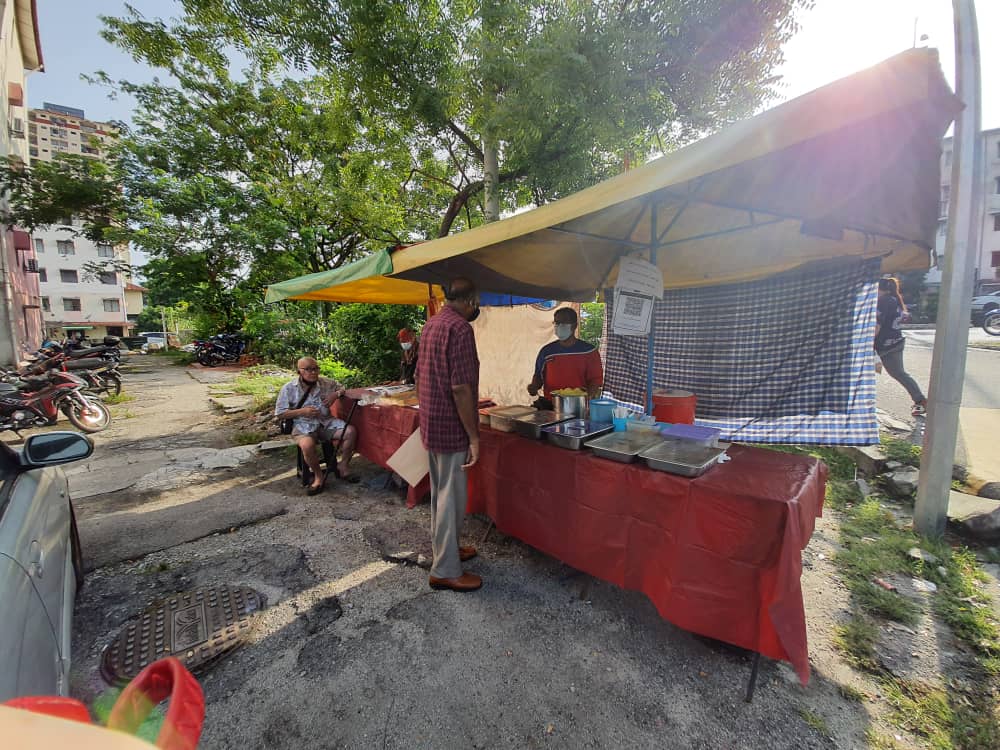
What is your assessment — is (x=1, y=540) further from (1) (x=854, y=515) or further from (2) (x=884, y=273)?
(2) (x=884, y=273)

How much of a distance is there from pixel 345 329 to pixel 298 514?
6658 millimetres

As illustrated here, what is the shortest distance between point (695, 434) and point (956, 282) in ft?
8.06

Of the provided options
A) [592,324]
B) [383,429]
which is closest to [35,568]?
[383,429]

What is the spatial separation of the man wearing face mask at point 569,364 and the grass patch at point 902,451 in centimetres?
323

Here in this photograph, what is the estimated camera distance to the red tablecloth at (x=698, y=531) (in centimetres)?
176

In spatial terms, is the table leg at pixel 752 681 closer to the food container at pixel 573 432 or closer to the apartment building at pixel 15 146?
the food container at pixel 573 432

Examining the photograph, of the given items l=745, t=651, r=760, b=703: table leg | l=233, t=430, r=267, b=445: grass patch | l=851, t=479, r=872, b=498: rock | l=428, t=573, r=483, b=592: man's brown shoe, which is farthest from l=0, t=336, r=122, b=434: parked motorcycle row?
l=851, t=479, r=872, b=498: rock

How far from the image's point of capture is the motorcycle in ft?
21.6

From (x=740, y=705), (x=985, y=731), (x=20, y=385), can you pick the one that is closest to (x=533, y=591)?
(x=740, y=705)

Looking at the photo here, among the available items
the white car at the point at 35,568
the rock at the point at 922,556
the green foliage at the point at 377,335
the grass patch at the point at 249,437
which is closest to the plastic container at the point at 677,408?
the rock at the point at 922,556

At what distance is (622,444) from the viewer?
2367mm

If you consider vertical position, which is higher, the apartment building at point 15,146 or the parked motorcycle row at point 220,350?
the apartment building at point 15,146

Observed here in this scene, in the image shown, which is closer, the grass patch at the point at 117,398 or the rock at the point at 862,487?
the rock at the point at 862,487

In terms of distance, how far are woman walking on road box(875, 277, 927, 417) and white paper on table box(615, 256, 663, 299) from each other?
3469mm
